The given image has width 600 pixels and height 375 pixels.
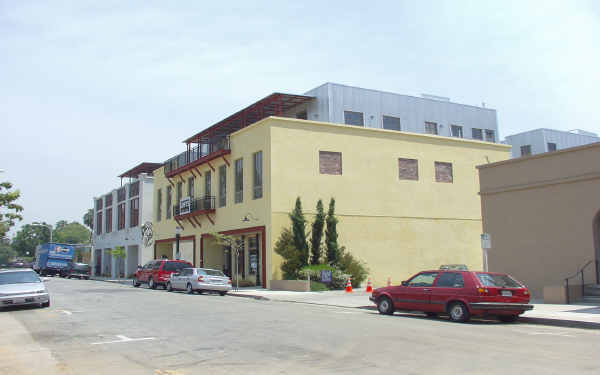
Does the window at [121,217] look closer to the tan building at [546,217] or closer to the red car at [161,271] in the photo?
the red car at [161,271]

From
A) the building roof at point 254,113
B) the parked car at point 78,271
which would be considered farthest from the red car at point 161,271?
the parked car at point 78,271

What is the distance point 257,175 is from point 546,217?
55.1 feet

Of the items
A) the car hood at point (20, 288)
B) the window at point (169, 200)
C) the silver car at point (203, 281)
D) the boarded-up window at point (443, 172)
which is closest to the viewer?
the car hood at point (20, 288)

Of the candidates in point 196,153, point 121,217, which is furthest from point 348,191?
point 121,217

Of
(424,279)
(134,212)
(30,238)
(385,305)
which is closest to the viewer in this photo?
(424,279)

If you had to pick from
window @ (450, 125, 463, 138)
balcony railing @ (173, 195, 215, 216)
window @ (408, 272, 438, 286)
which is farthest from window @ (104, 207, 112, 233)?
window @ (408, 272, 438, 286)

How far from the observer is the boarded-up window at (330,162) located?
1320 inches

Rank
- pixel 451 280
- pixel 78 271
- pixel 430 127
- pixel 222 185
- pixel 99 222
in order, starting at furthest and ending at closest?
pixel 99 222 → pixel 78 271 → pixel 430 127 → pixel 222 185 → pixel 451 280

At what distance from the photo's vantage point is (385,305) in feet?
57.1

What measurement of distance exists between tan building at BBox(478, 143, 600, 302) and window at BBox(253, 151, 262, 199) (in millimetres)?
13322

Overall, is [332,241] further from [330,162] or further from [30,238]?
[30,238]

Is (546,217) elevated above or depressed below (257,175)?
below

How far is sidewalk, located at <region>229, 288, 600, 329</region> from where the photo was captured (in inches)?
577

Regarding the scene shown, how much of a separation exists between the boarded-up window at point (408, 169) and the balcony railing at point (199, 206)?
41.0 ft
